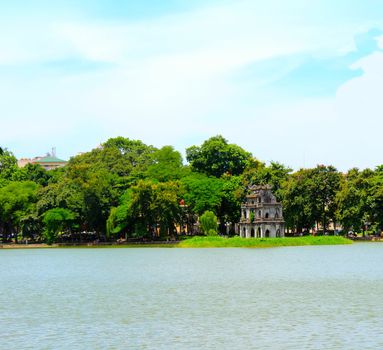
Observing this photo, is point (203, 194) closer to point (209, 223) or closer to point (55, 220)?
point (209, 223)

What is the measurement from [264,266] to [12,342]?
39135 mm

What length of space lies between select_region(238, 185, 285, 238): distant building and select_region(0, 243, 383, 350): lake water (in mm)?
46218

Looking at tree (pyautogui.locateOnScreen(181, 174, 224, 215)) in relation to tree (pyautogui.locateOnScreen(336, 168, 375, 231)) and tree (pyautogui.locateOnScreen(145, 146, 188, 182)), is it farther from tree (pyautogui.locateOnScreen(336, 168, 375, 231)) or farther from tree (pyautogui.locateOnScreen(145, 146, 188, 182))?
tree (pyautogui.locateOnScreen(336, 168, 375, 231))

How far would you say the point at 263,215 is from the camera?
113 m

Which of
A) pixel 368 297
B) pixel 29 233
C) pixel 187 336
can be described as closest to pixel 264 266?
pixel 368 297

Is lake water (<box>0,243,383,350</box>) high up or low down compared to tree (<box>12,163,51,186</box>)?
down

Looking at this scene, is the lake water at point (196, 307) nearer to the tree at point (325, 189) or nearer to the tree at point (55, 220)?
the tree at point (55, 220)

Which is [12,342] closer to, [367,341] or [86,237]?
[367,341]

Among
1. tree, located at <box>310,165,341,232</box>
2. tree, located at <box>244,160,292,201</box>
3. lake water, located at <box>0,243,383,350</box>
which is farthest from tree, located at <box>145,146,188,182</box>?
lake water, located at <box>0,243,383,350</box>

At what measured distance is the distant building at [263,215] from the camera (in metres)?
113

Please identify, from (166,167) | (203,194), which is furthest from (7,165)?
(203,194)

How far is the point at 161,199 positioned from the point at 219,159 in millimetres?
28703

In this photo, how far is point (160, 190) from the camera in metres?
113

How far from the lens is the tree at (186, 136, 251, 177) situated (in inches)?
5384
